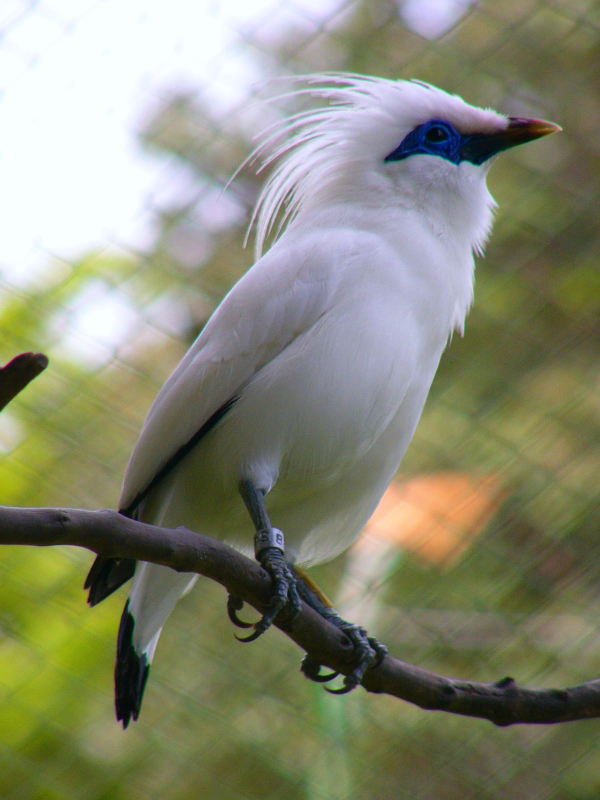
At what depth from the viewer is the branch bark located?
71cm

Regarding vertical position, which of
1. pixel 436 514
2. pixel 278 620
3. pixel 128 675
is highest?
pixel 278 620

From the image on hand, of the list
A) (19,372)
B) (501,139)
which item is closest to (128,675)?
(19,372)

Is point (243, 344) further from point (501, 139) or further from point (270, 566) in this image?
point (501, 139)

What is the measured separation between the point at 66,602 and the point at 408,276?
4.45ft

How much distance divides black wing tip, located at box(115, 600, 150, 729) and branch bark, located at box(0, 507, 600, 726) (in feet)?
1.08

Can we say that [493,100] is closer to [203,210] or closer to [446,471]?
[203,210]

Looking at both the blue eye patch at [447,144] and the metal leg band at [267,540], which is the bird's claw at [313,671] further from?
the blue eye patch at [447,144]

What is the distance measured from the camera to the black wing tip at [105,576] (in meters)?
1.19

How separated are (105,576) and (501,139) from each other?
0.93 meters

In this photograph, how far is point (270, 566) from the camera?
989 mm

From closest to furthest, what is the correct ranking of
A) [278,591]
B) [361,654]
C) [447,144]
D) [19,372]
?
1. [19,372]
2. [278,591]
3. [361,654]
4. [447,144]

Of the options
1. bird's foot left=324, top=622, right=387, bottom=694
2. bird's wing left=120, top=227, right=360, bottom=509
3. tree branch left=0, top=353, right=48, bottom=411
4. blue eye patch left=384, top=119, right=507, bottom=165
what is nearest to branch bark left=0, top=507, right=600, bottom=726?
bird's foot left=324, top=622, right=387, bottom=694

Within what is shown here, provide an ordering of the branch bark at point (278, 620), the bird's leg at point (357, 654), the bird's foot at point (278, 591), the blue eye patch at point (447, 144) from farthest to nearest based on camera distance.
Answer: the blue eye patch at point (447, 144) → the bird's leg at point (357, 654) → the bird's foot at point (278, 591) → the branch bark at point (278, 620)

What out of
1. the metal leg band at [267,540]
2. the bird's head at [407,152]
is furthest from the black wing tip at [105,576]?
the bird's head at [407,152]
